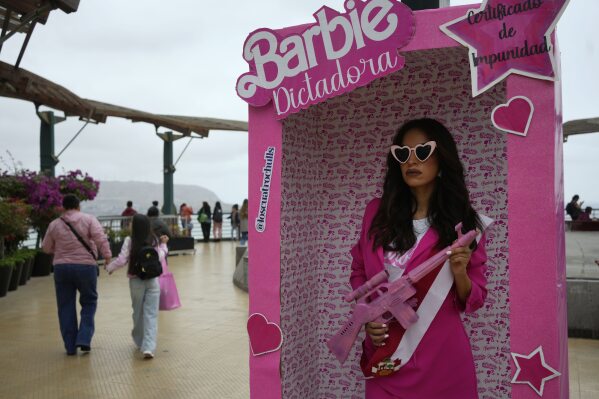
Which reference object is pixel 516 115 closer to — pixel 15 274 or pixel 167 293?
pixel 167 293

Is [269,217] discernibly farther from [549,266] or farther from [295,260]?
[549,266]

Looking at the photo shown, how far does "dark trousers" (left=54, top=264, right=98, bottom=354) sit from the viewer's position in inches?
251

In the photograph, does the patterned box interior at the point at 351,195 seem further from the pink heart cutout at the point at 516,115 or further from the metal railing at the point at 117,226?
the metal railing at the point at 117,226

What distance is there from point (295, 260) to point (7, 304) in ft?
25.1

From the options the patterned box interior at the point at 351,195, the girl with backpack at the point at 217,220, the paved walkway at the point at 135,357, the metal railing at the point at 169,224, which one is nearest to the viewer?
the patterned box interior at the point at 351,195

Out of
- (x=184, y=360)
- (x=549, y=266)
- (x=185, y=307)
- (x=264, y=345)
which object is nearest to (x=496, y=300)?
(x=549, y=266)

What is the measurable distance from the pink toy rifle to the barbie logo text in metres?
0.94

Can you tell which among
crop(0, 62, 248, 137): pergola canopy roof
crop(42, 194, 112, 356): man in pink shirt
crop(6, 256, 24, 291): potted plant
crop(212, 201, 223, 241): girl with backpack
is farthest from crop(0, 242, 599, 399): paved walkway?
crop(212, 201, 223, 241): girl with backpack

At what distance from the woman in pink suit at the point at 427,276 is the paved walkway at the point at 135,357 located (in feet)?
8.98

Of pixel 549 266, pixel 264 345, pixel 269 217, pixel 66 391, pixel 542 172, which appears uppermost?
pixel 542 172

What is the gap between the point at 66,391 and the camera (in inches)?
206

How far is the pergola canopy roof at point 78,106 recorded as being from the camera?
38.7 ft

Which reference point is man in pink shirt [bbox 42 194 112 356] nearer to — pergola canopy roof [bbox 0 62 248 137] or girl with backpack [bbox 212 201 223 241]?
pergola canopy roof [bbox 0 62 248 137]

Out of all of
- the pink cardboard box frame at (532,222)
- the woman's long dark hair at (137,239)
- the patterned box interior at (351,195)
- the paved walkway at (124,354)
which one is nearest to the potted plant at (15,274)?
the paved walkway at (124,354)
